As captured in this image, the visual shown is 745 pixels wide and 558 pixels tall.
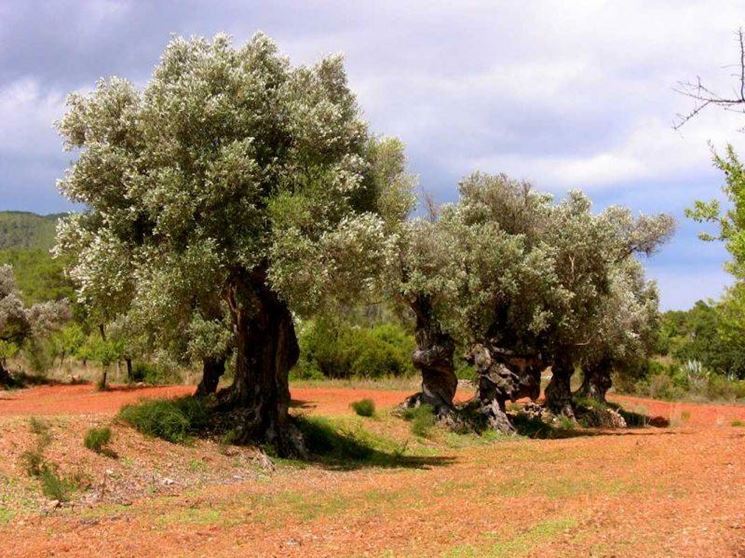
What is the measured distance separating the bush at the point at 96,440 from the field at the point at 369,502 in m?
0.17

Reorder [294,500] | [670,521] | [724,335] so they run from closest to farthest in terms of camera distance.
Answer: [670,521], [294,500], [724,335]

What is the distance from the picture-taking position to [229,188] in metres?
16.6

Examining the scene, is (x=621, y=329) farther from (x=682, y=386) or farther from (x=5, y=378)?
(x=5, y=378)

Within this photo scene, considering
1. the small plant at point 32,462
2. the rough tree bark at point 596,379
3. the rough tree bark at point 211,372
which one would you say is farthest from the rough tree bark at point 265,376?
the rough tree bark at point 596,379

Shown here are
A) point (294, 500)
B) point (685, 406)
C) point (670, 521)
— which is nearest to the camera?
point (670, 521)

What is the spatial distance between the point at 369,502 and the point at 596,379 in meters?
28.4

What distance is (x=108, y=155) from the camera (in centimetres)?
1731

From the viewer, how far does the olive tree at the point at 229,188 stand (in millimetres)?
16406

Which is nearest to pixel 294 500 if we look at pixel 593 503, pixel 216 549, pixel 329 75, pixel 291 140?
pixel 216 549

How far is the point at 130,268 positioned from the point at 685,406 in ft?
121

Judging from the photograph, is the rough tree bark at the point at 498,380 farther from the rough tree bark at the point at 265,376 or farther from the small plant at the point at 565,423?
the rough tree bark at the point at 265,376

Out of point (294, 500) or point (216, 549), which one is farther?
point (294, 500)

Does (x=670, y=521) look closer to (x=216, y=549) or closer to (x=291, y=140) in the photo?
(x=216, y=549)

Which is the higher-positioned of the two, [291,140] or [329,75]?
[329,75]
